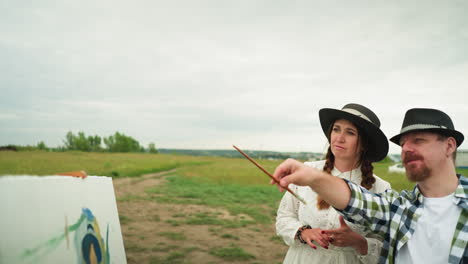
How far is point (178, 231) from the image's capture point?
7312 mm

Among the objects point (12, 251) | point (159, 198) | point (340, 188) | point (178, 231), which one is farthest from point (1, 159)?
point (159, 198)

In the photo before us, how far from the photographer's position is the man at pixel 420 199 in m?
1.49

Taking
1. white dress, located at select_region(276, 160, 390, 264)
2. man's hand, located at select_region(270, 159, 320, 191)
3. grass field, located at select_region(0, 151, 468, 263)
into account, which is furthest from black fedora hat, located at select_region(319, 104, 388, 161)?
Answer: grass field, located at select_region(0, 151, 468, 263)

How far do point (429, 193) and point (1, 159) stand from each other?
2369 millimetres

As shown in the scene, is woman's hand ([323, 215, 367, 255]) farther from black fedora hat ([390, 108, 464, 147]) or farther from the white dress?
black fedora hat ([390, 108, 464, 147])

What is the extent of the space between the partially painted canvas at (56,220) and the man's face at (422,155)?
2.06 meters

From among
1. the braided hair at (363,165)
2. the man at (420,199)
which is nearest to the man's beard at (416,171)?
the man at (420,199)

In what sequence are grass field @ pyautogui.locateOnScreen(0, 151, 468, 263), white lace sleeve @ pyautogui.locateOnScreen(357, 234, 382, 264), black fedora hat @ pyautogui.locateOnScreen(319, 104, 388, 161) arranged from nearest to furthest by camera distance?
1. white lace sleeve @ pyautogui.locateOnScreen(357, 234, 382, 264)
2. black fedora hat @ pyautogui.locateOnScreen(319, 104, 388, 161)
3. grass field @ pyautogui.locateOnScreen(0, 151, 468, 263)

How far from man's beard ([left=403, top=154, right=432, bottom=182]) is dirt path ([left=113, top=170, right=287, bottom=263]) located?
4.57m

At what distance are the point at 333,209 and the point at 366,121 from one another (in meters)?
0.74

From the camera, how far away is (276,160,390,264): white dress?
2.19 metres

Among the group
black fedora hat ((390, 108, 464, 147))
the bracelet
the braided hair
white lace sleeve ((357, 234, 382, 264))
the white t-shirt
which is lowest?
white lace sleeve ((357, 234, 382, 264))

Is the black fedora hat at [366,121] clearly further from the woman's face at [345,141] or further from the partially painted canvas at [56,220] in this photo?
the partially painted canvas at [56,220]

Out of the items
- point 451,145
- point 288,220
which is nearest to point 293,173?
point 451,145
